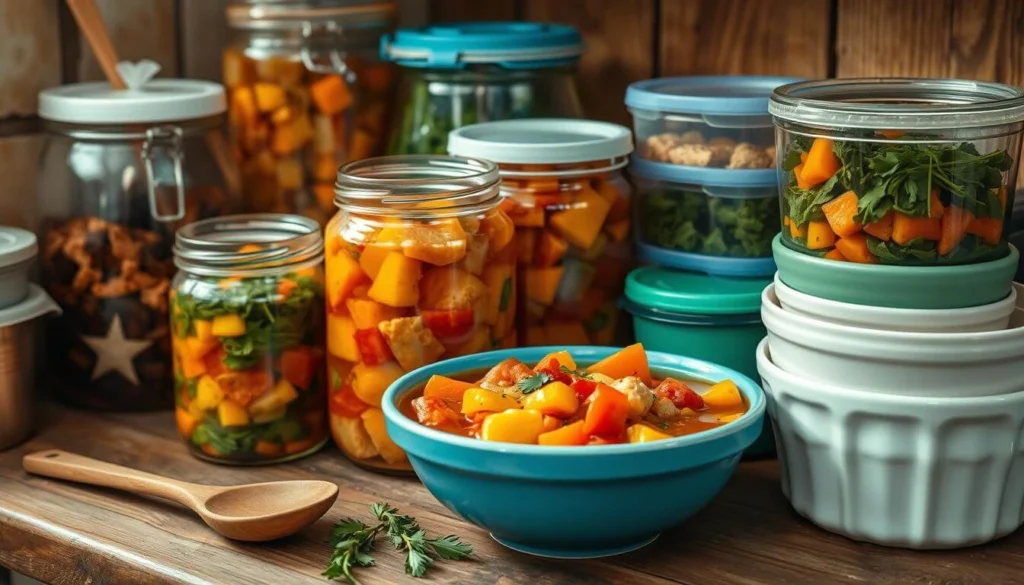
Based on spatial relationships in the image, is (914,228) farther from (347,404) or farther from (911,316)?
(347,404)

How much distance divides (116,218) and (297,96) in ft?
0.84

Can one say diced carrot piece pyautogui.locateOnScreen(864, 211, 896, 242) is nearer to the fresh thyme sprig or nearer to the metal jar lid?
the fresh thyme sprig

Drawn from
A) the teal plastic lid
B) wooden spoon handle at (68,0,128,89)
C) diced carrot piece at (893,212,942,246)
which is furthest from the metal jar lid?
diced carrot piece at (893,212,942,246)

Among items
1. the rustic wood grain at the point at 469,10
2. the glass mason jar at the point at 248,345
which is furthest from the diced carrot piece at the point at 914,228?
the rustic wood grain at the point at 469,10

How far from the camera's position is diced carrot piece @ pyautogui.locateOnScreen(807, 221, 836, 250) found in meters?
1.07

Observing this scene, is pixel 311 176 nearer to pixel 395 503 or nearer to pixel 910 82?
pixel 395 503

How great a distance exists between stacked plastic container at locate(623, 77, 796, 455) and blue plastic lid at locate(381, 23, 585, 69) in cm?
13

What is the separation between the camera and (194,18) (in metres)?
1.62

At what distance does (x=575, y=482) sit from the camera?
0.99 meters

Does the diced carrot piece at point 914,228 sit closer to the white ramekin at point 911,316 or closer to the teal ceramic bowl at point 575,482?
the white ramekin at point 911,316

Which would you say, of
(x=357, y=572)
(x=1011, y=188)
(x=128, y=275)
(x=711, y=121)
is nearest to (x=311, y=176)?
(x=128, y=275)

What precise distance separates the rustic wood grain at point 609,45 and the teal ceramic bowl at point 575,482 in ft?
2.12

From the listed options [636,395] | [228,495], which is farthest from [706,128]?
[228,495]

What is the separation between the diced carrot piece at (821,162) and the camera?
1.06 meters
